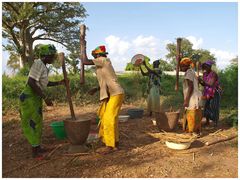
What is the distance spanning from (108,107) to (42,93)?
104 centimetres

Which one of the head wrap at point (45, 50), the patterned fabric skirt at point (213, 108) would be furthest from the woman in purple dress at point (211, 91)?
the head wrap at point (45, 50)

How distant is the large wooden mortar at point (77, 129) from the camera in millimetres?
4438

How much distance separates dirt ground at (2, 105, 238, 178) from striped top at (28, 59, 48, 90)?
1122 mm

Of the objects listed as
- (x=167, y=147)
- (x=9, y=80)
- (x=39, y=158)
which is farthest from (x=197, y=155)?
(x=9, y=80)

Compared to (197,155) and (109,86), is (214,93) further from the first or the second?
(109,86)

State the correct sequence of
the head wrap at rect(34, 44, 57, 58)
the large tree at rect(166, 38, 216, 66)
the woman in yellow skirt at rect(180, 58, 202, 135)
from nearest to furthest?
1. the head wrap at rect(34, 44, 57, 58)
2. the woman in yellow skirt at rect(180, 58, 202, 135)
3. the large tree at rect(166, 38, 216, 66)

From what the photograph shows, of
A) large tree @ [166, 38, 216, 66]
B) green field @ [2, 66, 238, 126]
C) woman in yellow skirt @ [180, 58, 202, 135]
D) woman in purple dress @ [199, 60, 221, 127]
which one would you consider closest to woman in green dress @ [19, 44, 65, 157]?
woman in yellow skirt @ [180, 58, 202, 135]

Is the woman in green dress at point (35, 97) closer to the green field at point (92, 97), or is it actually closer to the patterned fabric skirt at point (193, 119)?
the patterned fabric skirt at point (193, 119)

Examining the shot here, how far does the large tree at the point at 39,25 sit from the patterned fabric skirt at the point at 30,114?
16.0 metres

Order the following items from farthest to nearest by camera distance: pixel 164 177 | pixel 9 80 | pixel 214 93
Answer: pixel 9 80, pixel 214 93, pixel 164 177

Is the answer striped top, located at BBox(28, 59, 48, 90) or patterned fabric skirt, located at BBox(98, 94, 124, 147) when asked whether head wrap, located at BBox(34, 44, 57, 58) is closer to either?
striped top, located at BBox(28, 59, 48, 90)

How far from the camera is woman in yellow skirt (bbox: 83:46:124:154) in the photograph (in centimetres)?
458

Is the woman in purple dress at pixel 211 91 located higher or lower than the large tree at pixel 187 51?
lower

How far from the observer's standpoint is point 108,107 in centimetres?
462
